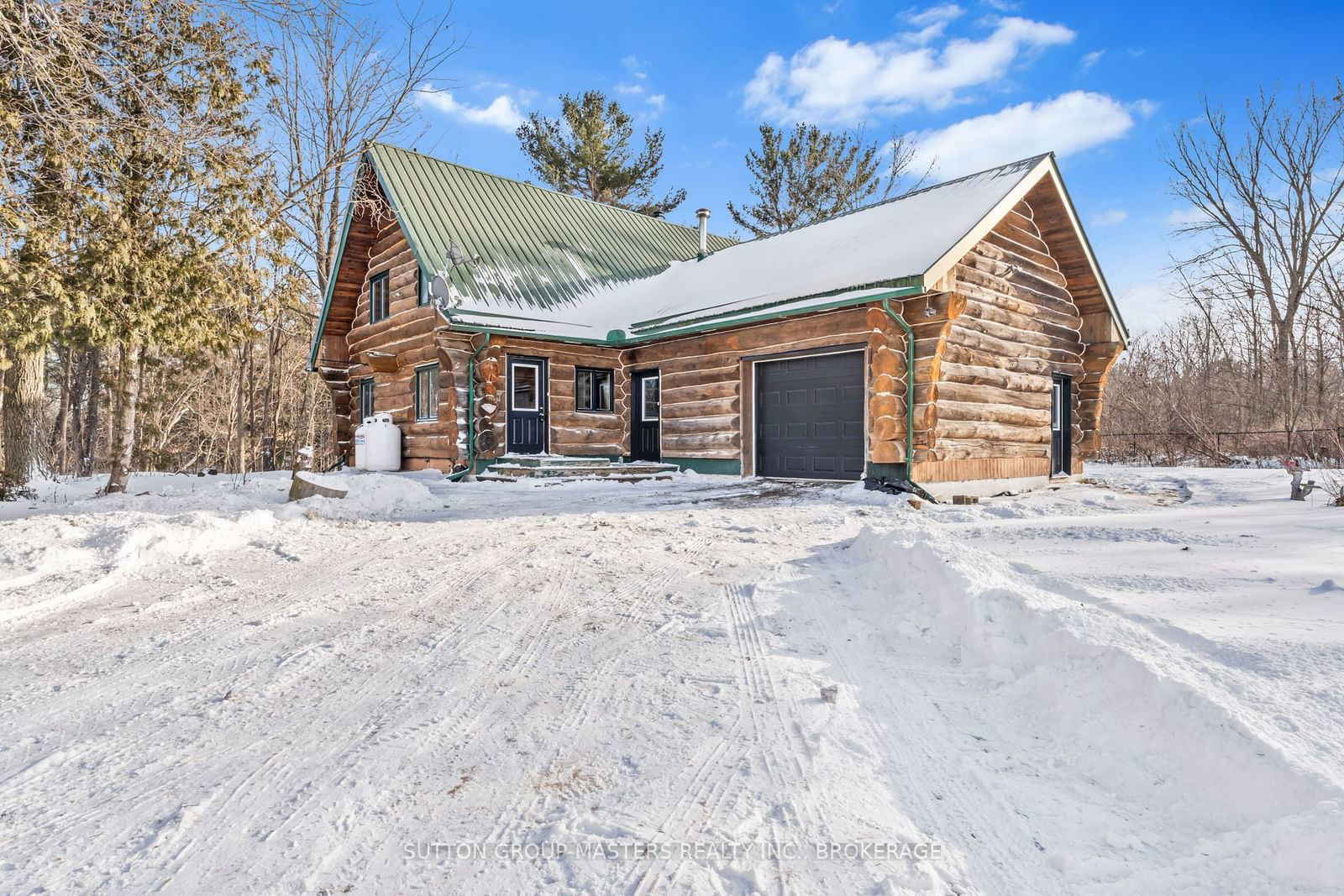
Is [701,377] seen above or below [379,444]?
above

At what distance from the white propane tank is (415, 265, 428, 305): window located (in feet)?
9.01

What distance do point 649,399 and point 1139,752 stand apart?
41.0 feet

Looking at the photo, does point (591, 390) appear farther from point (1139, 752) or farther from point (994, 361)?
point (1139, 752)

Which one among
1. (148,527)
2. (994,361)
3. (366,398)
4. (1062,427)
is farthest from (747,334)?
(366,398)

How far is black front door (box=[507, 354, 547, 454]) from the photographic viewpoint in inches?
527

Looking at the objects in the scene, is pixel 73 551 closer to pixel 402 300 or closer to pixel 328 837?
pixel 328 837

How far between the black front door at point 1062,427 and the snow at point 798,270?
4655 millimetres

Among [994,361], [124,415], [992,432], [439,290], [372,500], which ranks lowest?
[372,500]

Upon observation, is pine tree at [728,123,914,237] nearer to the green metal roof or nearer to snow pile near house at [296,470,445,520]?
the green metal roof

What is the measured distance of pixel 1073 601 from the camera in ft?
11.7

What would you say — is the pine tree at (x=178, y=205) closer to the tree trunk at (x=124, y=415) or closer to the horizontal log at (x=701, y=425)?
the tree trunk at (x=124, y=415)

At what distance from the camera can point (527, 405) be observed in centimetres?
1361

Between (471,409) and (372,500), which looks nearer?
(372,500)

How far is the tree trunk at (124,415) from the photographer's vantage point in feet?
34.0
